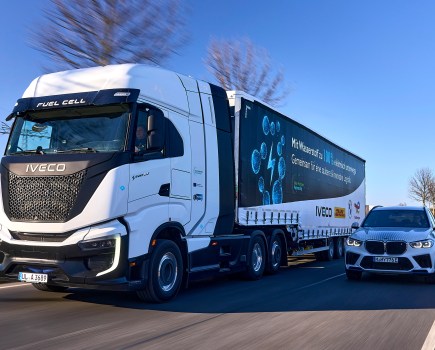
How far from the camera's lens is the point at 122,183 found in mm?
6742

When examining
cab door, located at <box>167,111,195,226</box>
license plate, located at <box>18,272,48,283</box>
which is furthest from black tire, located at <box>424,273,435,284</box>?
license plate, located at <box>18,272,48,283</box>

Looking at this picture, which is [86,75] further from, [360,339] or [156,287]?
[360,339]

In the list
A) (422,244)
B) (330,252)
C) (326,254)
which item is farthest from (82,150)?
(330,252)

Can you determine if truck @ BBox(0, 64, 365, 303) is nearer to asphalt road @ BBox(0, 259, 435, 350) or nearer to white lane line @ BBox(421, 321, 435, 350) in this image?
asphalt road @ BBox(0, 259, 435, 350)

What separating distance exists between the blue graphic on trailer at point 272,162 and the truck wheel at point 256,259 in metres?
0.98

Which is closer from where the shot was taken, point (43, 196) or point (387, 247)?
point (43, 196)

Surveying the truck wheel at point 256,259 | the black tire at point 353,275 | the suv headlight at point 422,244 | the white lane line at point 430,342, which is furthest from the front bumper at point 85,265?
the suv headlight at point 422,244

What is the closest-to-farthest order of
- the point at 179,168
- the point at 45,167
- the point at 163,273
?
the point at 45,167 < the point at 163,273 < the point at 179,168

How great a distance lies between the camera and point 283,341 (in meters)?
5.52

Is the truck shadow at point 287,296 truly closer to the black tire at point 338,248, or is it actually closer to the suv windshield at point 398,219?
the suv windshield at point 398,219

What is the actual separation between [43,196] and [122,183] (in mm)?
1182

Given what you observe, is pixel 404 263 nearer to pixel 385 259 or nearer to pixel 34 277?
pixel 385 259

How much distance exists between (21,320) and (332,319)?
421 centimetres

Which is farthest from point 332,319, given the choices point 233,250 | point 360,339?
point 233,250
